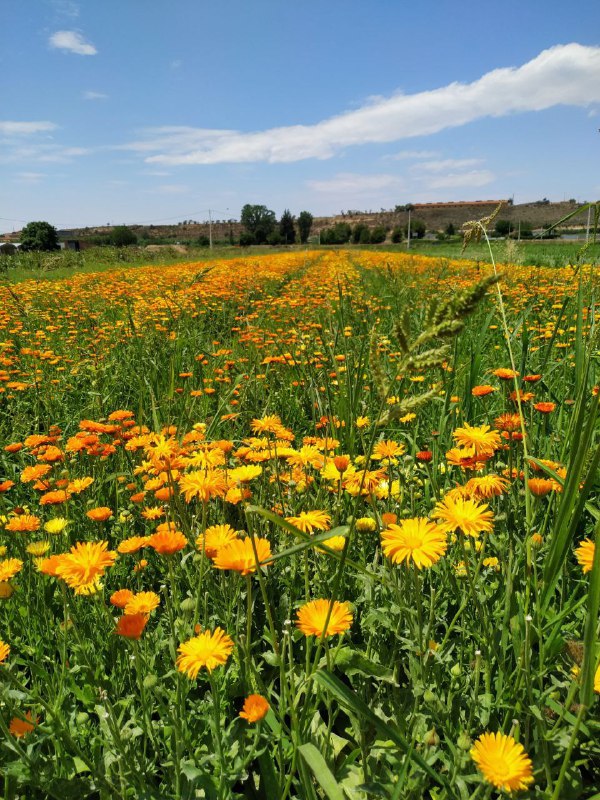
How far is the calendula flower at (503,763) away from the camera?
0.76 metres

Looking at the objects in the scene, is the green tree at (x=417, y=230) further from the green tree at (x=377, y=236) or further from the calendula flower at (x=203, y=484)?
the calendula flower at (x=203, y=484)

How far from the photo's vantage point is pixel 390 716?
113 cm

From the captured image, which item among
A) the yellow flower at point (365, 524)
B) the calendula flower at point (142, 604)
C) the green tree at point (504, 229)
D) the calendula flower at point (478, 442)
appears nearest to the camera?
the calendula flower at point (142, 604)

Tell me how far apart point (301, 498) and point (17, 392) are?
2.68 meters

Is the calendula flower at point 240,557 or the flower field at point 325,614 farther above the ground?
the calendula flower at point 240,557

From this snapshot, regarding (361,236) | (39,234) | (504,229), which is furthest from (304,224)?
(504,229)

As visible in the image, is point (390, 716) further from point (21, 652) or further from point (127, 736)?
Answer: point (21, 652)

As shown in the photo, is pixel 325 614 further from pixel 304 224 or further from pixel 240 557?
pixel 304 224

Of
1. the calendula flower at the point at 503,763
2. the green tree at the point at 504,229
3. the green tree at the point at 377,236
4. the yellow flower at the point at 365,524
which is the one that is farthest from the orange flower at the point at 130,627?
the green tree at the point at 377,236

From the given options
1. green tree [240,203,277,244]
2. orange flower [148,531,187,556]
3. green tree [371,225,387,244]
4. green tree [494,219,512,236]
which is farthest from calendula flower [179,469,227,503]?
green tree [240,203,277,244]

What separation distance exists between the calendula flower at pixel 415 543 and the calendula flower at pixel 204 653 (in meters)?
0.35

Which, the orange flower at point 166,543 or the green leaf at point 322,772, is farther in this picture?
the orange flower at point 166,543

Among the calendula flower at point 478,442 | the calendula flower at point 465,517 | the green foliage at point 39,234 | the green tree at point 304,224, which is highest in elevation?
the green tree at point 304,224

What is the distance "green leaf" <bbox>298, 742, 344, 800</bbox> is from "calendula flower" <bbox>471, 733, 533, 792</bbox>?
21cm
